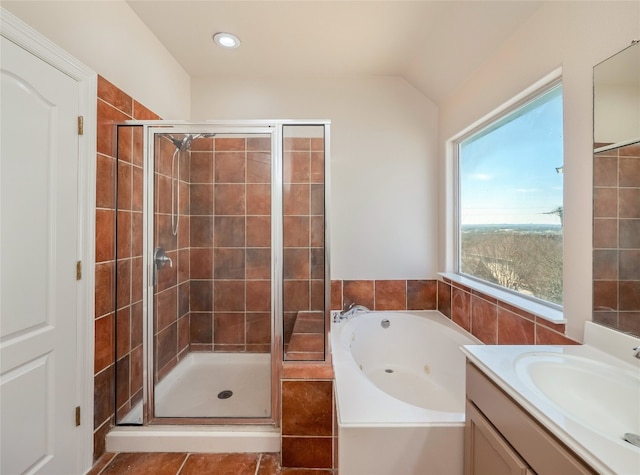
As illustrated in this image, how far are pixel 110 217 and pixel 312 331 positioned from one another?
4.36 ft

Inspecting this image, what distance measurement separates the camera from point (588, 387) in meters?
0.85

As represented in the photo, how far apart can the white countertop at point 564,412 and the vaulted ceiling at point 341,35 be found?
5.33 feet

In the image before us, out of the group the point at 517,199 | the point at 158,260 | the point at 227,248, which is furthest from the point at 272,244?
the point at 517,199

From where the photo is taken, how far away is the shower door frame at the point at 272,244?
5.04 feet

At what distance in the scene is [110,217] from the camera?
145 cm

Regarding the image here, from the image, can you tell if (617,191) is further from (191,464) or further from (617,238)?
(191,464)

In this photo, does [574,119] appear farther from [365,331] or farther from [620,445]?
[365,331]

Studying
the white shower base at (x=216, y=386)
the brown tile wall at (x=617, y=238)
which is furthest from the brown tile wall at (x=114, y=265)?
the brown tile wall at (x=617, y=238)

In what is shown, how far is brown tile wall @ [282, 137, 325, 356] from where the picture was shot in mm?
1597

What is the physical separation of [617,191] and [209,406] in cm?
233

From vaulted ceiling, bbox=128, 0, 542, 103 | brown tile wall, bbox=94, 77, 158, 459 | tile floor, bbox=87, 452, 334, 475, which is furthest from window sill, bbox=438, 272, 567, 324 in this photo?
brown tile wall, bbox=94, 77, 158, 459

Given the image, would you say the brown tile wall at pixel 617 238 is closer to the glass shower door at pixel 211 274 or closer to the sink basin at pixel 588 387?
the sink basin at pixel 588 387

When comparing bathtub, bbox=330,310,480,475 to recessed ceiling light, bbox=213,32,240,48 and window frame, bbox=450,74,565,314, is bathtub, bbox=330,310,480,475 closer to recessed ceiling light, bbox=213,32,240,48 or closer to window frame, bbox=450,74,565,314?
window frame, bbox=450,74,565,314

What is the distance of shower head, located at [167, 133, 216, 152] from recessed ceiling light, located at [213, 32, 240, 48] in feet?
2.36
